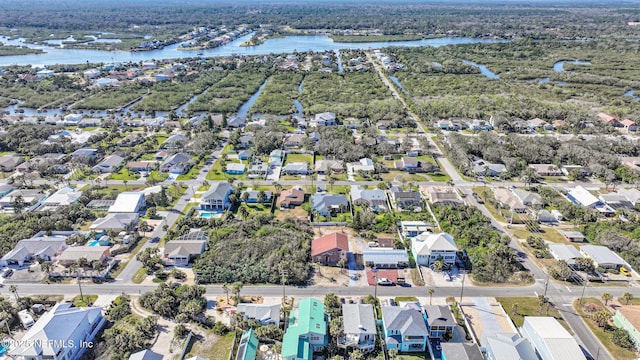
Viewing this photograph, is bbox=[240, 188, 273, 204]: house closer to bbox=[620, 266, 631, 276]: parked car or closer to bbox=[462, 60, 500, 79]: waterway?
bbox=[620, 266, 631, 276]: parked car

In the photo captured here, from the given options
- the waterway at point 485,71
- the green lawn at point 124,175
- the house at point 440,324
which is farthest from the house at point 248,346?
the waterway at point 485,71

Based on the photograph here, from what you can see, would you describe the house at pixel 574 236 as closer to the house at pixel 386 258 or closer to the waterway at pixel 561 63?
the house at pixel 386 258

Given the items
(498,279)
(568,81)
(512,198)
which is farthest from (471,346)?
(568,81)

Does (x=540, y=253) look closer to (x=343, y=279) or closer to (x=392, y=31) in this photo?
(x=343, y=279)

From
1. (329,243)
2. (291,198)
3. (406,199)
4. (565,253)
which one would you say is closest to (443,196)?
(406,199)

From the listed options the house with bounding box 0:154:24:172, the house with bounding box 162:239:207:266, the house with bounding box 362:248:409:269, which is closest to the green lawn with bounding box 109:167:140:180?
the house with bounding box 0:154:24:172

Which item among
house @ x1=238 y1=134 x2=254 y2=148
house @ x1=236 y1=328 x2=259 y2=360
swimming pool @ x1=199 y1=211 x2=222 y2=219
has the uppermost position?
house @ x1=238 y1=134 x2=254 y2=148
